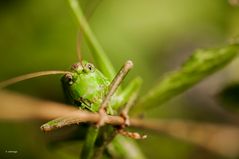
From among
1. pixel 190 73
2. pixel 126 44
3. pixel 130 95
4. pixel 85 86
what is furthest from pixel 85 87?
pixel 126 44

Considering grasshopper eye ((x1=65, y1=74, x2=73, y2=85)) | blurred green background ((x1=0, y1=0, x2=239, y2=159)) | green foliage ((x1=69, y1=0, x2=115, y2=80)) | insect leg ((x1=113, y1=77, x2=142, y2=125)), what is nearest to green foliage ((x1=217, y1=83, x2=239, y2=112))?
blurred green background ((x1=0, y1=0, x2=239, y2=159))

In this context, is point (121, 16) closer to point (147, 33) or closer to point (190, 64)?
point (147, 33)

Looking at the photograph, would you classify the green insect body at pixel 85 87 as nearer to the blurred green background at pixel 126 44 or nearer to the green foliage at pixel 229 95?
the blurred green background at pixel 126 44

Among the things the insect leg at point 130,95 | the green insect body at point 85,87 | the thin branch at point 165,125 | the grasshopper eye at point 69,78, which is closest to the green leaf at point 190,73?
the insect leg at point 130,95

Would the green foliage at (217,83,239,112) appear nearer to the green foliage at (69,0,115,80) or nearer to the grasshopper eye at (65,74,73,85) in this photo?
the green foliage at (69,0,115,80)

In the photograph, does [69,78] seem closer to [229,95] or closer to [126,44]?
[229,95]

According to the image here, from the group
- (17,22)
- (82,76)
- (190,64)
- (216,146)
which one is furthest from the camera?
(17,22)

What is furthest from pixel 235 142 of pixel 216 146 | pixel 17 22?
pixel 17 22
